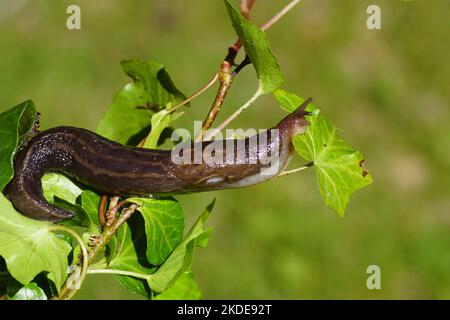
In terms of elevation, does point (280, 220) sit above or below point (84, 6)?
below

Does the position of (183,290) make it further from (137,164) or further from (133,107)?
(133,107)

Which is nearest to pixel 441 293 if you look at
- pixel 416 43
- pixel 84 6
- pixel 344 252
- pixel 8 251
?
pixel 344 252

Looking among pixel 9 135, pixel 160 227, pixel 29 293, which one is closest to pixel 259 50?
pixel 160 227

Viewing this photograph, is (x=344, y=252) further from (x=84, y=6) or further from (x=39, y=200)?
(x=39, y=200)

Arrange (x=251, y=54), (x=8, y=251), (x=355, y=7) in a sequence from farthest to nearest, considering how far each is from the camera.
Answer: (x=355, y=7) → (x=251, y=54) → (x=8, y=251)

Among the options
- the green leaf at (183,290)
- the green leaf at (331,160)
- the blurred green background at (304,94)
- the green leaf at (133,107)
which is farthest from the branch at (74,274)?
the blurred green background at (304,94)

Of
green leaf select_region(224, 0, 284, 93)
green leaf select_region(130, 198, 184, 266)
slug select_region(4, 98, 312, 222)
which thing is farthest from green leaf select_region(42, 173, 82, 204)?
green leaf select_region(224, 0, 284, 93)
